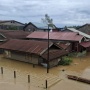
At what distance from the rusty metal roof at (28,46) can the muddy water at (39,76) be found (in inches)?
82.1

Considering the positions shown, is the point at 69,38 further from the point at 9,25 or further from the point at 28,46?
the point at 9,25

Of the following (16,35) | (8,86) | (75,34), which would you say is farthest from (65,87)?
(16,35)

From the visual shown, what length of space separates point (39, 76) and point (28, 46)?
6.95m

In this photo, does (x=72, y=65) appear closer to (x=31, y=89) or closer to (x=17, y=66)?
(x=17, y=66)

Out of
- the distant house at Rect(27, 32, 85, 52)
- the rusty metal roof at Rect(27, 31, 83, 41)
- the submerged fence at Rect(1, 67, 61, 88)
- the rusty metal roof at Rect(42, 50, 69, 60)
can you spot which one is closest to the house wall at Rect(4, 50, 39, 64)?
the rusty metal roof at Rect(42, 50, 69, 60)

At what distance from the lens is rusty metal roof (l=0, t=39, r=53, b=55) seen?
76.8 ft

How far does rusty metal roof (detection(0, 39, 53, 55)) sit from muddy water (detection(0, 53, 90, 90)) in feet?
6.84

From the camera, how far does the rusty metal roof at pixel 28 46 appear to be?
23416mm

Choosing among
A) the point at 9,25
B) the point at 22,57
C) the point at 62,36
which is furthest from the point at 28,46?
the point at 9,25

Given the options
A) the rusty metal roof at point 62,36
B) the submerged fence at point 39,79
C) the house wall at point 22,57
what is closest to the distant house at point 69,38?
the rusty metal roof at point 62,36

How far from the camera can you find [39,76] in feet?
64.0

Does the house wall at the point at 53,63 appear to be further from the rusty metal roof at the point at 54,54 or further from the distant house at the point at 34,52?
the rusty metal roof at the point at 54,54

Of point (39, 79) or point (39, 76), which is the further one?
point (39, 76)

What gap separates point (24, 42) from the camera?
26984mm
